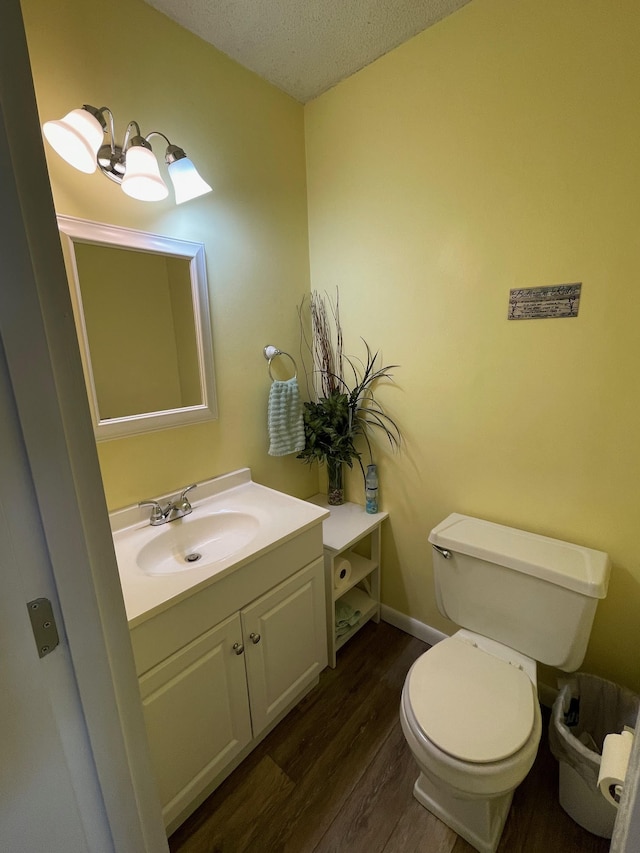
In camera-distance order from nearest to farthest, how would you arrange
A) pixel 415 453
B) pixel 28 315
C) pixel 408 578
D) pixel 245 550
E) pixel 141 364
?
pixel 28 315 → pixel 245 550 → pixel 141 364 → pixel 415 453 → pixel 408 578

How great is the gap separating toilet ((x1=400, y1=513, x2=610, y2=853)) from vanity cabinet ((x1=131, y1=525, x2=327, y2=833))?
46 centimetres

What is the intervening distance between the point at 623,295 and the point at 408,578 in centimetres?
142

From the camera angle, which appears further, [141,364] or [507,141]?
[141,364]

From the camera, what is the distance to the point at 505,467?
1423 millimetres

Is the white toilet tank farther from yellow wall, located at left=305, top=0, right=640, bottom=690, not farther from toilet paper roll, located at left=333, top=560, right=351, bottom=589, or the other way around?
toilet paper roll, located at left=333, top=560, right=351, bottom=589

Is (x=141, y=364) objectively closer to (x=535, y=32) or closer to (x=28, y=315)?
(x=28, y=315)

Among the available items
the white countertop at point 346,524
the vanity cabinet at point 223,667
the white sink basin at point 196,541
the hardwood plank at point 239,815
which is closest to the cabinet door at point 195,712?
the vanity cabinet at point 223,667

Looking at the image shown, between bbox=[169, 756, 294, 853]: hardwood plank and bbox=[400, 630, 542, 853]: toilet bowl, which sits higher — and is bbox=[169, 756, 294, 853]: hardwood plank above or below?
below

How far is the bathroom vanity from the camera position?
3.30 feet

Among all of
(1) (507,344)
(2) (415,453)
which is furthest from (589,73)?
(2) (415,453)

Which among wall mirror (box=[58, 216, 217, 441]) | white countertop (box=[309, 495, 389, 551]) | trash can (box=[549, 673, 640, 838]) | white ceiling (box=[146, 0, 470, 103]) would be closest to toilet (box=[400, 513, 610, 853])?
trash can (box=[549, 673, 640, 838])

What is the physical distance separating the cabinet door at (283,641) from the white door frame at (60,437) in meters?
0.55

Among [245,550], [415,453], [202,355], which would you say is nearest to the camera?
[245,550]

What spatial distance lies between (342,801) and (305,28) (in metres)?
2.60
